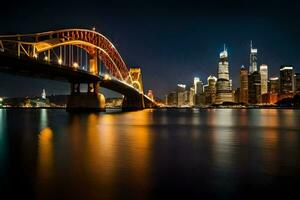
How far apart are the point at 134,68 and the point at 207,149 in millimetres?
142272

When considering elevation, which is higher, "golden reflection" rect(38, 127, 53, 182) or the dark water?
"golden reflection" rect(38, 127, 53, 182)

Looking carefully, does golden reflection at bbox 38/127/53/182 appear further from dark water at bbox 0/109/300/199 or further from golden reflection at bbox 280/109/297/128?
golden reflection at bbox 280/109/297/128

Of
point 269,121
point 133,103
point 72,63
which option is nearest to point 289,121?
point 269,121

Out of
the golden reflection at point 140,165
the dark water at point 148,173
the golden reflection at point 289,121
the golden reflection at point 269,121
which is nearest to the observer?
the dark water at point 148,173

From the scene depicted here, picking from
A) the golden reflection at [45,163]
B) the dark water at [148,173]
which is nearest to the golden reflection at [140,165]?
the dark water at [148,173]

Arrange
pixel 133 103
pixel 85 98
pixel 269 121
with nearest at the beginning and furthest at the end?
pixel 269 121 < pixel 85 98 < pixel 133 103

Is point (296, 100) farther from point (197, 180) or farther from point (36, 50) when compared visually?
point (197, 180)

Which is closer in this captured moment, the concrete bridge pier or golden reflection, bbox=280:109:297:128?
golden reflection, bbox=280:109:297:128

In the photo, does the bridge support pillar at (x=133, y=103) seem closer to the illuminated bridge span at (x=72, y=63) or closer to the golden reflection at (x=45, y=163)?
the illuminated bridge span at (x=72, y=63)

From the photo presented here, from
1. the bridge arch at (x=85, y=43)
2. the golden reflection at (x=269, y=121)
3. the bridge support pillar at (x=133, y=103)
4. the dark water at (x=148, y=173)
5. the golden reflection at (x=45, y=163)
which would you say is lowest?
the dark water at (x=148, y=173)

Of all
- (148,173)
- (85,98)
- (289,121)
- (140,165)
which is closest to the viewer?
(148,173)

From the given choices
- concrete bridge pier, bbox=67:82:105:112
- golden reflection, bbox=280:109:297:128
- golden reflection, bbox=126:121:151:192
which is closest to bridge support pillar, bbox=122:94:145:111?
concrete bridge pier, bbox=67:82:105:112

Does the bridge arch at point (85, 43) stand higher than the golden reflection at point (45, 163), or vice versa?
the bridge arch at point (85, 43)

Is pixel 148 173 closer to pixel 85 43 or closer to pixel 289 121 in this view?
pixel 289 121
